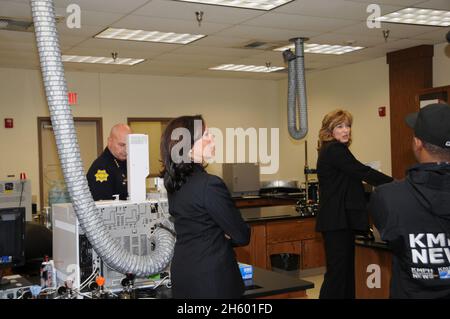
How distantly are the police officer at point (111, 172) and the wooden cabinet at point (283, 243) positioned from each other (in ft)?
5.85

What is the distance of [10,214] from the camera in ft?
8.02

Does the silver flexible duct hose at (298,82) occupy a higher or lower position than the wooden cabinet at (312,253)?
higher

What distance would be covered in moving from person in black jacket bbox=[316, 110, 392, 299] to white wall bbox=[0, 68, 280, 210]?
186 inches

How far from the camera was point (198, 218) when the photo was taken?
2043mm

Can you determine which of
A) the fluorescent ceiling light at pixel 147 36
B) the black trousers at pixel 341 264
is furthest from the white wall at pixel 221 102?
the black trousers at pixel 341 264

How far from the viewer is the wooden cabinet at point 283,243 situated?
203 inches

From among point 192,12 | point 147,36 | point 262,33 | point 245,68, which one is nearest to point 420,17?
point 262,33

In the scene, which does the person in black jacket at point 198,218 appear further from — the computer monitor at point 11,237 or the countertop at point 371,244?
the countertop at point 371,244

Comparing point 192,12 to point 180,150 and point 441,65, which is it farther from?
point 441,65

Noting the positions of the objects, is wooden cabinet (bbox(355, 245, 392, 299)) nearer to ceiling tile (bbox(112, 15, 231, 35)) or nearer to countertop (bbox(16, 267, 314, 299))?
countertop (bbox(16, 267, 314, 299))

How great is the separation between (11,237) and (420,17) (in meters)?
4.24

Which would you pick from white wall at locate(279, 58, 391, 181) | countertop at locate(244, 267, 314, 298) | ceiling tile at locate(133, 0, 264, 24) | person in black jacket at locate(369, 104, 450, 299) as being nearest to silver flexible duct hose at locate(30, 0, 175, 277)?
countertop at locate(244, 267, 314, 298)

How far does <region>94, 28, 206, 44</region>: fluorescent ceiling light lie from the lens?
5.26m

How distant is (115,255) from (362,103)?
5919mm
